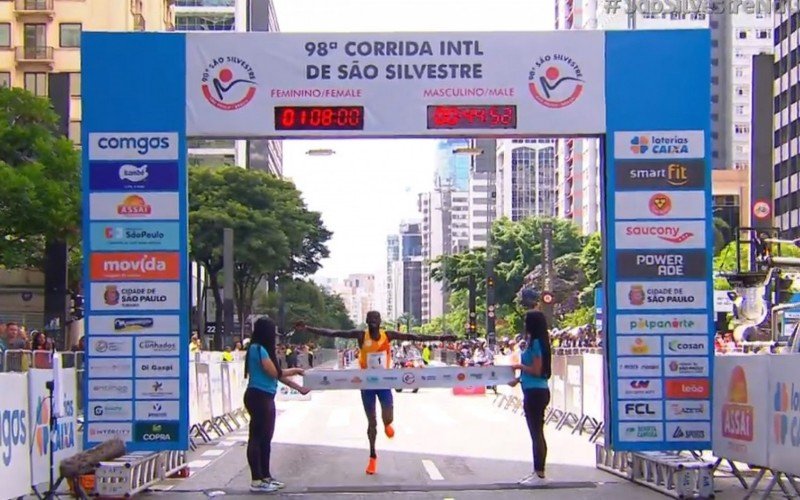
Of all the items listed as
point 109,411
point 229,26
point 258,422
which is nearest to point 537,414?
point 258,422

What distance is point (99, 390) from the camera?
44.3ft

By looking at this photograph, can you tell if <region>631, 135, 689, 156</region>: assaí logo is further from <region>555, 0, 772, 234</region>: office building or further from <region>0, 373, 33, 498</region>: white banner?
<region>555, 0, 772, 234</region>: office building

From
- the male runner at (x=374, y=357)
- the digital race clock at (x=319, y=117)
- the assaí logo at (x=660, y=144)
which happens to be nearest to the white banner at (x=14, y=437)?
the male runner at (x=374, y=357)

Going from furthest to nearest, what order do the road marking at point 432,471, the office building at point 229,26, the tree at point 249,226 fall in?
the office building at point 229,26 → the tree at point 249,226 → the road marking at point 432,471

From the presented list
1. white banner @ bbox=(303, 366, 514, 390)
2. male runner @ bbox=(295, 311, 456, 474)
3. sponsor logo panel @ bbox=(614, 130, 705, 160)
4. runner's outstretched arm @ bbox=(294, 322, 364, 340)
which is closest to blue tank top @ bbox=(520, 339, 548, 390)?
white banner @ bbox=(303, 366, 514, 390)

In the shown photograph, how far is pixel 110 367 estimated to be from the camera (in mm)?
13508

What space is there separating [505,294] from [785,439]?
73532 mm

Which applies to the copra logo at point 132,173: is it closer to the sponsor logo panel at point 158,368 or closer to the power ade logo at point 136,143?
the power ade logo at point 136,143

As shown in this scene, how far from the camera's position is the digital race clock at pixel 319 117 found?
13594 millimetres

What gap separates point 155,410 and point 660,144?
255 inches

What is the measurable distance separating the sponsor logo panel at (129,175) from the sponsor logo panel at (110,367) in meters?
1.93

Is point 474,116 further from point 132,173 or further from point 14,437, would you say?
point 14,437

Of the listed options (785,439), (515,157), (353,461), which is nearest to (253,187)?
(353,461)

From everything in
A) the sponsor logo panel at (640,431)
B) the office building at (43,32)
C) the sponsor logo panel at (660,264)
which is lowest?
the sponsor logo panel at (640,431)
